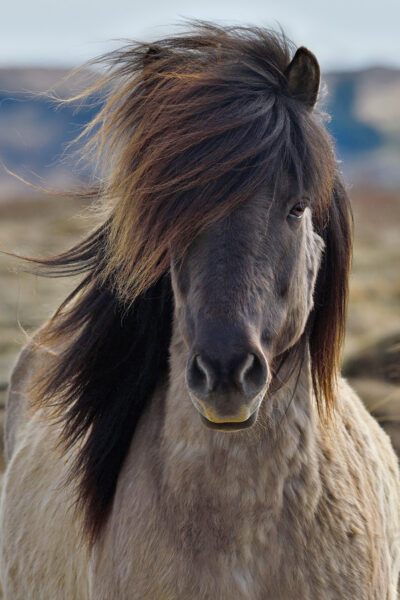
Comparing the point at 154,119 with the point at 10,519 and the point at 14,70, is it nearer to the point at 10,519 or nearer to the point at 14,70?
the point at 10,519

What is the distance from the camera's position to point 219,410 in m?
1.70

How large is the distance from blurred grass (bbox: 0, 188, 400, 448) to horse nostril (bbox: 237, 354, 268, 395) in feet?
3.39

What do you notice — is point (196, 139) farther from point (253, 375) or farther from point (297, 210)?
point (253, 375)

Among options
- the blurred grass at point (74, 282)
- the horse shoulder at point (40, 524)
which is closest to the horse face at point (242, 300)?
the blurred grass at point (74, 282)

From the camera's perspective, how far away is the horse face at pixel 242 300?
1675mm

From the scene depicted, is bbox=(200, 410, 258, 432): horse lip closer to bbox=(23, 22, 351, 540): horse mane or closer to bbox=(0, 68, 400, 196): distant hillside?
bbox=(23, 22, 351, 540): horse mane

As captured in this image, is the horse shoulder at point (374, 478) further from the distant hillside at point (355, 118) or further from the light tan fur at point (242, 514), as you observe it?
the distant hillside at point (355, 118)

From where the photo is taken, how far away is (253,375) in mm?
1708

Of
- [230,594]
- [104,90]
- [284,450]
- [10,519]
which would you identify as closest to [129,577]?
[230,594]

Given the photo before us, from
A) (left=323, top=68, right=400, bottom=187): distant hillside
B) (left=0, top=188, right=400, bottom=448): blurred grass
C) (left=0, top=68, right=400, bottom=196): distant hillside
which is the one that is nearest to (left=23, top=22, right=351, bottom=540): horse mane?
(left=0, top=188, right=400, bottom=448): blurred grass

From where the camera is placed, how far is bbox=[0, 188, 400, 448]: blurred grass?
5398mm

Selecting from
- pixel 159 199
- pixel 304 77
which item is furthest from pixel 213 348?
pixel 304 77

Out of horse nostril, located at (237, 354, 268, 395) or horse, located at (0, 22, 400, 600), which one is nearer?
horse nostril, located at (237, 354, 268, 395)

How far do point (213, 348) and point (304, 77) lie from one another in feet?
3.04
